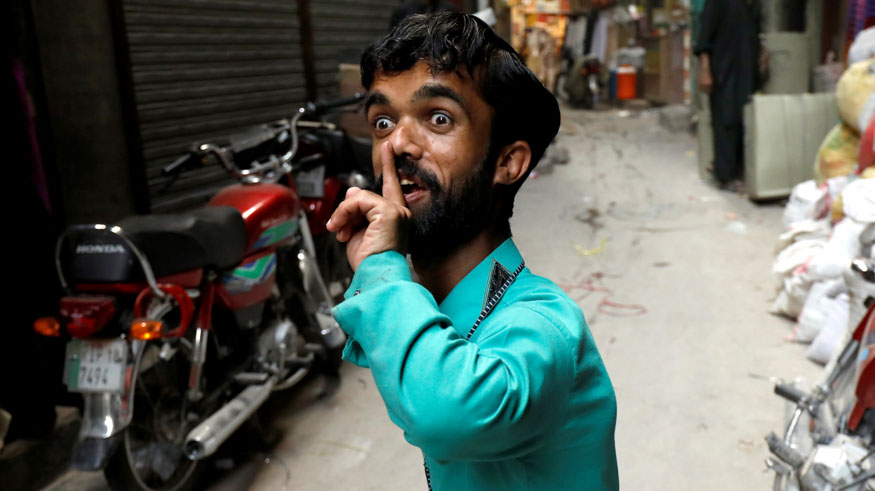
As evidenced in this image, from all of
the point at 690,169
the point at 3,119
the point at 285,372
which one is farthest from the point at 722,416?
the point at 690,169

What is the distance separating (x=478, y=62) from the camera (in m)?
1.17

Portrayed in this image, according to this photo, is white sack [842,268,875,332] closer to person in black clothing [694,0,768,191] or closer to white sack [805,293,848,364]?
white sack [805,293,848,364]

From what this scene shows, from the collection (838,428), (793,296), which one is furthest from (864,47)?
(838,428)

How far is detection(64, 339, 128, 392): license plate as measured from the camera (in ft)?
7.96

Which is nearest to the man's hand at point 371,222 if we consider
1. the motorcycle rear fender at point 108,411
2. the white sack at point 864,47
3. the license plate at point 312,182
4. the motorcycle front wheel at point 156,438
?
the motorcycle rear fender at point 108,411

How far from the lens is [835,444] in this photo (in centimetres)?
222

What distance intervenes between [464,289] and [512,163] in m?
0.22

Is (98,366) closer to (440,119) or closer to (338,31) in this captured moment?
(440,119)

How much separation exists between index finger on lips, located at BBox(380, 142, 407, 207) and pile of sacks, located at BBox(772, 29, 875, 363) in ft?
A: 6.46

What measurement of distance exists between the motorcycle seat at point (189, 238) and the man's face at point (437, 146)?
162 centimetres

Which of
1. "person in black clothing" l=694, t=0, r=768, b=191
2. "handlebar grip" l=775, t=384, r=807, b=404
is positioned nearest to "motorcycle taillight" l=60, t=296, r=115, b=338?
"handlebar grip" l=775, t=384, r=807, b=404

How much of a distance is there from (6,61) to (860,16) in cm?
628

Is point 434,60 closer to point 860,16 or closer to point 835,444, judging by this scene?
point 835,444

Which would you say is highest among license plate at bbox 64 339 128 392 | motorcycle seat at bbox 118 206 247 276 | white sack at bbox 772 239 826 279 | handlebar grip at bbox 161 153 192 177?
handlebar grip at bbox 161 153 192 177
